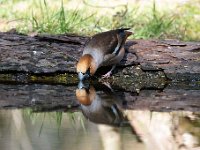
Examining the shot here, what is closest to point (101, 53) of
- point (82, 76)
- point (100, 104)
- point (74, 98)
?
point (82, 76)

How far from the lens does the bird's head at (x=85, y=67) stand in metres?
7.55

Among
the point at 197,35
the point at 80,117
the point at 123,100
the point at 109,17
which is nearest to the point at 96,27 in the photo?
the point at 109,17

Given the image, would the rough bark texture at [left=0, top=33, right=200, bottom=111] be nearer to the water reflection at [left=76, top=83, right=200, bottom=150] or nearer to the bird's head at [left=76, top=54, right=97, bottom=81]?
the bird's head at [left=76, top=54, right=97, bottom=81]

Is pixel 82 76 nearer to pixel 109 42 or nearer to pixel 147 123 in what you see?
pixel 109 42

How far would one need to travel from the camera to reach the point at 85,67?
755 cm

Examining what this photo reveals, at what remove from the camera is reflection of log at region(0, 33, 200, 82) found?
776 cm

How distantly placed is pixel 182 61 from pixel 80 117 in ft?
7.58

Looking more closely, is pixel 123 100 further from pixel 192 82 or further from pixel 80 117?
pixel 192 82

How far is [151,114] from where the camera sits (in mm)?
6215

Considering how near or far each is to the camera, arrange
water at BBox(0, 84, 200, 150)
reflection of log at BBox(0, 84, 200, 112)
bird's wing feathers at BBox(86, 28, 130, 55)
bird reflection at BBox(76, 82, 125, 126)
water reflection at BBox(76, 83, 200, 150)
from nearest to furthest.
A: water at BBox(0, 84, 200, 150), water reflection at BBox(76, 83, 200, 150), bird reflection at BBox(76, 82, 125, 126), reflection of log at BBox(0, 84, 200, 112), bird's wing feathers at BBox(86, 28, 130, 55)

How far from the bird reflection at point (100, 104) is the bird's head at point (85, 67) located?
5.2 inches

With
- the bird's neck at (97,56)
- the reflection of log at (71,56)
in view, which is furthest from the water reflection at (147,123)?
the reflection of log at (71,56)

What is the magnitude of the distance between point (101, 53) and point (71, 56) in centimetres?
37

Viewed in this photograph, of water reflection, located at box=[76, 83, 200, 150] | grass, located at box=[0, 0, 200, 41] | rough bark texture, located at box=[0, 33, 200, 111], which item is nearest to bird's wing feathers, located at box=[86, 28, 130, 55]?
rough bark texture, located at box=[0, 33, 200, 111]
